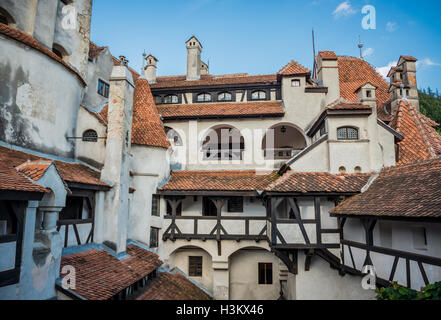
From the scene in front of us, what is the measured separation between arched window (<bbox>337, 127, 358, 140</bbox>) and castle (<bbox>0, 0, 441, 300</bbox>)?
3.5 inches

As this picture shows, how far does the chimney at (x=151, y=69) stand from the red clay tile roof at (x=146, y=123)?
4512 millimetres

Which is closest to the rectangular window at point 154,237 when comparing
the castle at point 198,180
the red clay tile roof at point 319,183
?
the castle at point 198,180

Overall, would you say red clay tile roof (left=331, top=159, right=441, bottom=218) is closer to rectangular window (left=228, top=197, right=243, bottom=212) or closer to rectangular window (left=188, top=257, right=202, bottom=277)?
rectangular window (left=228, top=197, right=243, bottom=212)

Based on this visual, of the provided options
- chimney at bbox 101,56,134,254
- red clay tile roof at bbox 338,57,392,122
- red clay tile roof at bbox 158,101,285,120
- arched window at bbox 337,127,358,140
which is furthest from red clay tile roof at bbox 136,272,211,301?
red clay tile roof at bbox 338,57,392,122

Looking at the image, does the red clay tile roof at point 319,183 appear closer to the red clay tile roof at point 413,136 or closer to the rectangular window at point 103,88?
the red clay tile roof at point 413,136

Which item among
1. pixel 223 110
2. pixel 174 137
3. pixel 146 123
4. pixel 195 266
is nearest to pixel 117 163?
pixel 146 123

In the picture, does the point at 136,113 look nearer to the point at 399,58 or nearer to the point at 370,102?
the point at 370,102

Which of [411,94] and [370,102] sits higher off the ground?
[411,94]

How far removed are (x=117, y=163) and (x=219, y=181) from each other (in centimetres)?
530

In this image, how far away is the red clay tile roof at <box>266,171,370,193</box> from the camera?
37.6 ft

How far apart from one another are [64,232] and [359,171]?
1154 cm
